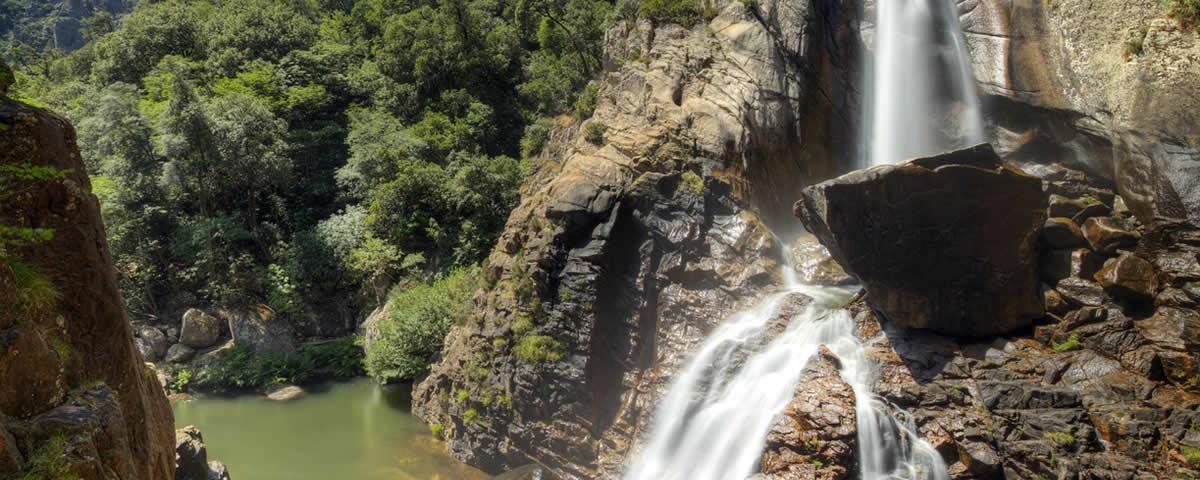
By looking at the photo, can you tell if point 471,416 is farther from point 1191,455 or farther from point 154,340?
point 1191,455

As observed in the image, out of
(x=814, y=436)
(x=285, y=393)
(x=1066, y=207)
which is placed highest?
(x=1066, y=207)

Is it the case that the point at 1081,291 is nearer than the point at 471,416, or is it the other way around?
the point at 1081,291

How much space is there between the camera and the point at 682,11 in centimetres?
2469

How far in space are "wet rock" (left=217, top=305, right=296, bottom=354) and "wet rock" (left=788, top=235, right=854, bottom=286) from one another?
2183 cm

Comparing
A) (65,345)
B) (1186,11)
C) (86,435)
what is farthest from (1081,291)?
(65,345)

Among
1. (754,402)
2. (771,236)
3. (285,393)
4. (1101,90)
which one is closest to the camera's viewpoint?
(754,402)

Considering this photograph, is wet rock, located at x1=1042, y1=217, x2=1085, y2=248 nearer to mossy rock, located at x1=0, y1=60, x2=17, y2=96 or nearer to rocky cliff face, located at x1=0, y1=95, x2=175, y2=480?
rocky cliff face, located at x1=0, y1=95, x2=175, y2=480

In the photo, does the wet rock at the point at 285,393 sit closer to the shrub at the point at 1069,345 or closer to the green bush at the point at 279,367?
the green bush at the point at 279,367

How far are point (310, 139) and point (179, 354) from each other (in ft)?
46.1

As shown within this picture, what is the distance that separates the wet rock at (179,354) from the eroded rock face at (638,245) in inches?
Result: 430

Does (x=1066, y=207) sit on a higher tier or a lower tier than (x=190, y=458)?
higher

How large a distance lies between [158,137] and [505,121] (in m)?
17.3

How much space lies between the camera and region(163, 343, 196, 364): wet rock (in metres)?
26.5

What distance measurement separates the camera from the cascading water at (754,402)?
550 inches
